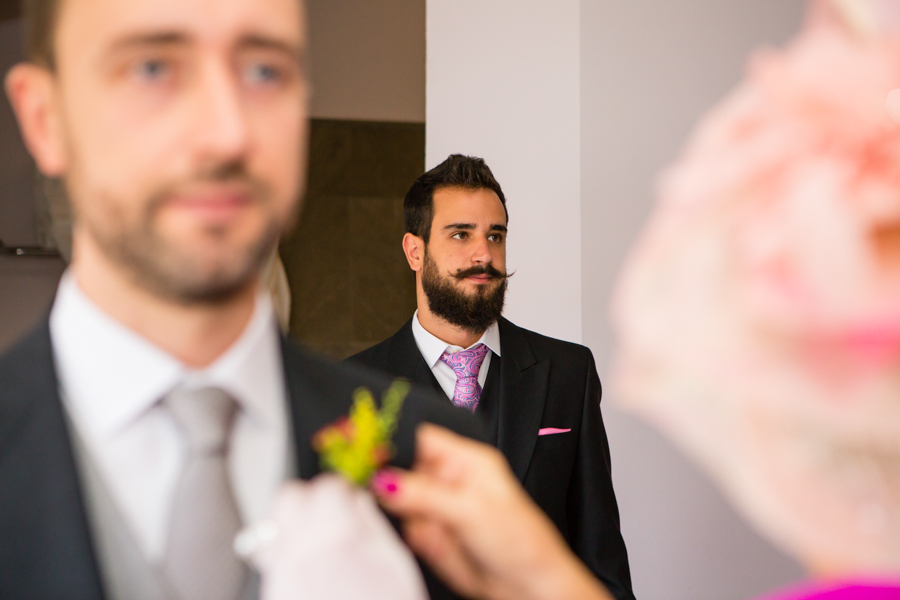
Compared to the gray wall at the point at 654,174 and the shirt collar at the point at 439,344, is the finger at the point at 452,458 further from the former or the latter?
the shirt collar at the point at 439,344

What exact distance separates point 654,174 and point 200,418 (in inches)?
28.0

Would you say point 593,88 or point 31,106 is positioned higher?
point 593,88

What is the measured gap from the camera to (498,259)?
135cm

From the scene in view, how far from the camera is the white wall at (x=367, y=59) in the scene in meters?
2.04

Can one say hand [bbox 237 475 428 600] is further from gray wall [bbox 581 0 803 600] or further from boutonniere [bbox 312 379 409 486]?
gray wall [bbox 581 0 803 600]

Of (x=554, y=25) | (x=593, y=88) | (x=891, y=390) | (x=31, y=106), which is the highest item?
(x=554, y=25)

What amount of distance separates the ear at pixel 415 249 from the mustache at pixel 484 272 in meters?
0.10

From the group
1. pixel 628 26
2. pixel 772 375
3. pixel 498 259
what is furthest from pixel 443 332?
pixel 772 375

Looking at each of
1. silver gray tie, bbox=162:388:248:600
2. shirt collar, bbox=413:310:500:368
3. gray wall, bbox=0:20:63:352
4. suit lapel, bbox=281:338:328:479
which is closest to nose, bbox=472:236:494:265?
shirt collar, bbox=413:310:500:368

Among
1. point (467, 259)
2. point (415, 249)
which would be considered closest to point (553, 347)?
point (467, 259)

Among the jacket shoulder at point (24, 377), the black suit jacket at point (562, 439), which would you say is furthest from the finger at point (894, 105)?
the black suit jacket at point (562, 439)

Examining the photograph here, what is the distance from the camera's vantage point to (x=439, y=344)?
1.35 metres

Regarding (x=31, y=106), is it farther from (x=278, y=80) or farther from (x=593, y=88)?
(x=593, y=88)

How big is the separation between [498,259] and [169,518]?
0.96 m
